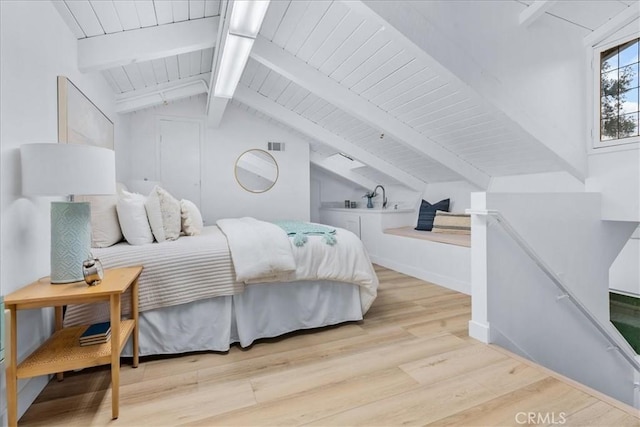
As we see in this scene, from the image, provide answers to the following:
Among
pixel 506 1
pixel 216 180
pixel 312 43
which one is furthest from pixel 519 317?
pixel 216 180

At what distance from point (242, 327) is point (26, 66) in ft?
6.13

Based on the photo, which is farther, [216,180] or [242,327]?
[216,180]

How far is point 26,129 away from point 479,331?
295 centimetres

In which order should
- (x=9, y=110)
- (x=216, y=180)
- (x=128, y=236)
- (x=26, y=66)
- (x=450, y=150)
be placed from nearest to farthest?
→ 1. (x=9, y=110)
2. (x=26, y=66)
3. (x=128, y=236)
4. (x=450, y=150)
5. (x=216, y=180)

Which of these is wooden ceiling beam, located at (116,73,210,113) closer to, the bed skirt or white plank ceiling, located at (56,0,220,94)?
white plank ceiling, located at (56,0,220,94)

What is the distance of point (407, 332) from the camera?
7.53ft

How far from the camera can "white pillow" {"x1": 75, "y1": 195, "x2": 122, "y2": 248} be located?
78.4 inches

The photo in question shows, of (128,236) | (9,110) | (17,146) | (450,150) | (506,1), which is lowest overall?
(128,236)

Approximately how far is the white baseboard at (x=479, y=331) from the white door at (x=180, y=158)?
150 inches

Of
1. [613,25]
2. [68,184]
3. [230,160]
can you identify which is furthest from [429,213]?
[68,184]

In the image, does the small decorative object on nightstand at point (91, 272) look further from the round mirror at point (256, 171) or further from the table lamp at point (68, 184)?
the round mirror at point (256, 171)

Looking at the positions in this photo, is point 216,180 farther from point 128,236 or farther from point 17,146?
point 17,146

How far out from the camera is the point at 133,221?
2.05m

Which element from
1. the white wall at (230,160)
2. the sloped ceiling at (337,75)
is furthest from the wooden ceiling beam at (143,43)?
the white wall at (230,160)
